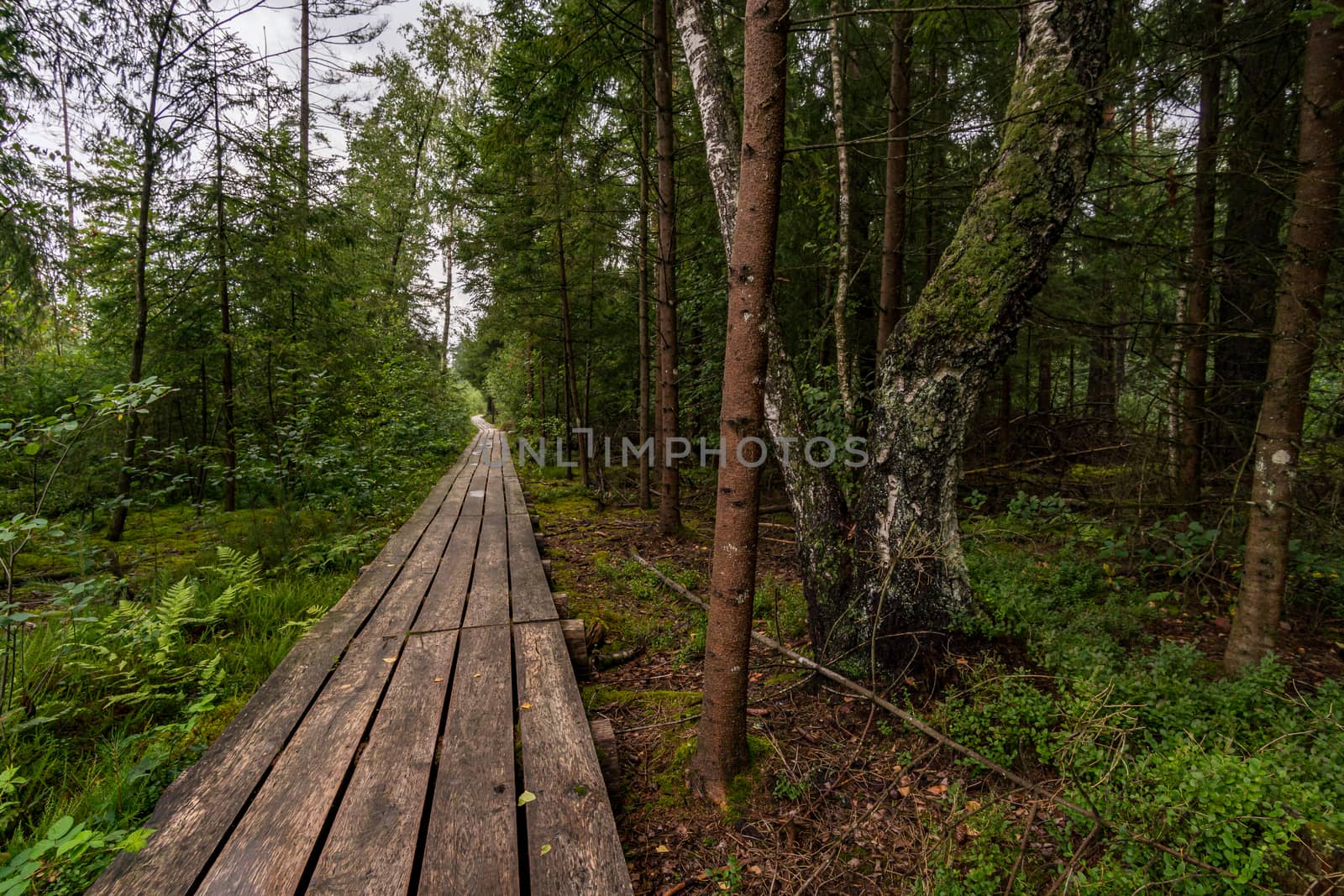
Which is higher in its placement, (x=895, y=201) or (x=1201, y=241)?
(x=895, y=201)

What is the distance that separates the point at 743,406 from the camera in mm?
2090

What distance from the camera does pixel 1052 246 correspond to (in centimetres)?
262

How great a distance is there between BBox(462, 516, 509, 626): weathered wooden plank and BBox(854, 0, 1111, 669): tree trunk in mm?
2416

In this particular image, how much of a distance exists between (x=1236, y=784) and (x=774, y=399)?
248cm

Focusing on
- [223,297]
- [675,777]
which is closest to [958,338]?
[675,777]

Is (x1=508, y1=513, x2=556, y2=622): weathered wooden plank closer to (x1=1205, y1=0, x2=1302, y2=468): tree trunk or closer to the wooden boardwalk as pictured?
the wooden boardwalk

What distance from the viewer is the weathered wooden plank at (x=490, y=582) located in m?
3.55

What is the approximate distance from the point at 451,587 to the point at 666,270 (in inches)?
188

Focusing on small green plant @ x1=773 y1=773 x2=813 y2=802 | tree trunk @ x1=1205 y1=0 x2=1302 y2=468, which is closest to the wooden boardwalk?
small green plant @ x1=773 y1=773 x2=813 y2=802

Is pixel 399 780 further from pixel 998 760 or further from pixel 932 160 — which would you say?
pixel 932 160

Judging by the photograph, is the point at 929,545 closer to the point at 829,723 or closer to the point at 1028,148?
the point at 829,723

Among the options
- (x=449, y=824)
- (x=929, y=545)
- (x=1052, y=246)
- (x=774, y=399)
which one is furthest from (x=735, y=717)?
(x=1052, y=246)

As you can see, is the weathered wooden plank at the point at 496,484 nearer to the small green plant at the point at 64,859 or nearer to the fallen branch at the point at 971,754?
the fallen branch at the point at 971,754

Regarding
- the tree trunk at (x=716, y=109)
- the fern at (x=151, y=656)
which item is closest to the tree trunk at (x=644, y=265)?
the tree trunk at (x=716, y=109)
